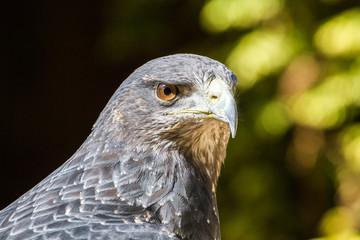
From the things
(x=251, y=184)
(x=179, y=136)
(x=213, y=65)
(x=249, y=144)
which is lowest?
(x=251, y=184)

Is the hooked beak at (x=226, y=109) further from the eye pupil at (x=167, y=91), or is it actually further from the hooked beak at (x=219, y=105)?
the eye pupil at (x=167, y=91)

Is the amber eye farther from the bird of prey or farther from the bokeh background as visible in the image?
the bokeh background

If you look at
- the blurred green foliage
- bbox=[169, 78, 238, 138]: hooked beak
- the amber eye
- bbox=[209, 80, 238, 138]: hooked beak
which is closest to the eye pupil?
the amber eye

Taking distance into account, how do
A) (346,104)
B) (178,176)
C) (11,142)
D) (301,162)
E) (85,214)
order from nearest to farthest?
(85,214), (178,176), (346,104), (301,162), (11,142)

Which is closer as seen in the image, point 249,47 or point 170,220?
point 170,220

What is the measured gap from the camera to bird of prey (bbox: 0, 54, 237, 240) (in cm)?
243

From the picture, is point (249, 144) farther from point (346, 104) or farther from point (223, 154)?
point (223, 154)

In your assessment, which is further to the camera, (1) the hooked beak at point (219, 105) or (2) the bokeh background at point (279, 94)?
(2) the bokeh background at point (279, 94)

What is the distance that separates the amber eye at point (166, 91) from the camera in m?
2.64

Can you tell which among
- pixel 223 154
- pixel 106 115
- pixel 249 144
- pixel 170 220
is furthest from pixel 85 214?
pixel 249 144

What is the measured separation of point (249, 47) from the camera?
5.20 m

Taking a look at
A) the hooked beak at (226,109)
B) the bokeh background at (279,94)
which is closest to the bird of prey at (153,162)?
the hooked beak at (226,109)

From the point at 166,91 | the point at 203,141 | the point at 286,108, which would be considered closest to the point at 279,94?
the point at 286,108

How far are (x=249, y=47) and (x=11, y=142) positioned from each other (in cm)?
433
